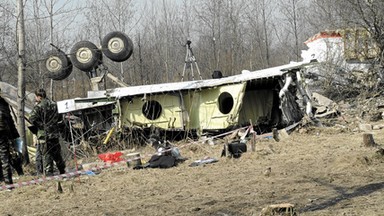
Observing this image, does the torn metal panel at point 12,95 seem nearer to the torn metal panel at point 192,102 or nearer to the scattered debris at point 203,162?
the torn metal panel at point 192,102

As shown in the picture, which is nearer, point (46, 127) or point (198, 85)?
point (46, 127)

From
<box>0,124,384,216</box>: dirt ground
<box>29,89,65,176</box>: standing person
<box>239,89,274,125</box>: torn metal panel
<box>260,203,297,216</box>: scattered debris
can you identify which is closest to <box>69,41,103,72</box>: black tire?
<box>239,89,274,125</box>: torn metal panel

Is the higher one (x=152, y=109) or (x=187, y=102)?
(x=187, y=102)

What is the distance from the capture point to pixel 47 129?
923 centimetres

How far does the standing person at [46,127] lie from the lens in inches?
359

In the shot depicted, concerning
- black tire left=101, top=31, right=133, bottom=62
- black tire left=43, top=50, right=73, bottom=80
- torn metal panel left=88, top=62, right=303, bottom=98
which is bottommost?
torn metal panel left=88, top=62, right=303, bottom=98

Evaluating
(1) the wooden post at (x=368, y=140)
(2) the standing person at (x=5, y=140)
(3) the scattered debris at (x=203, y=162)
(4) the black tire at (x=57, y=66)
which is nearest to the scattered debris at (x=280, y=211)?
(3) the scattered debris at (x=203, y=162)

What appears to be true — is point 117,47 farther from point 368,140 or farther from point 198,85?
point 368,140

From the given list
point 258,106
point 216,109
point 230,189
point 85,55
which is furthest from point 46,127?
point 258,106

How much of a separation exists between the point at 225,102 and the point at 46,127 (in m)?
8.98

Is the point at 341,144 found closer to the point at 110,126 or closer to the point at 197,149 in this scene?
the point at 197,149

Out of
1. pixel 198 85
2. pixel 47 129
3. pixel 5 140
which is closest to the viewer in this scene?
pixel 5 140

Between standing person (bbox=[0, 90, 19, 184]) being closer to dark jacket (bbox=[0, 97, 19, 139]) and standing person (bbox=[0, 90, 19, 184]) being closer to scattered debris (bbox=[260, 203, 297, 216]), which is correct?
dark jacket (bbox=[0, 97, 19, 139])

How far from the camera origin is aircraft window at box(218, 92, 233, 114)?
16006 mm
